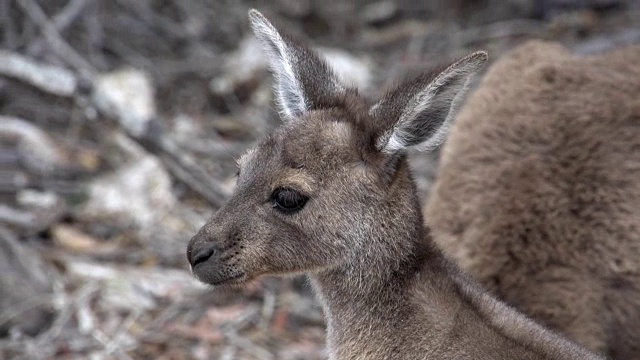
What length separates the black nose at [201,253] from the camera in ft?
12.8

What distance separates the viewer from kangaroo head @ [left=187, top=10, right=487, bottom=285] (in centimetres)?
392

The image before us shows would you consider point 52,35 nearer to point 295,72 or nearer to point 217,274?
point 295,72

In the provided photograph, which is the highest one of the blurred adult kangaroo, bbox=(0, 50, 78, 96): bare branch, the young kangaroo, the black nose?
bbox=(0, 50, 78, 96): bare branch

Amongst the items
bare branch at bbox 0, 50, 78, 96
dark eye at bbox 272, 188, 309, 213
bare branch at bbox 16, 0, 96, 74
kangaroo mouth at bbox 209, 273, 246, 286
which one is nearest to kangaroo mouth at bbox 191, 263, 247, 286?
kangaroo mouth at bbox 209, 273, 246, 286

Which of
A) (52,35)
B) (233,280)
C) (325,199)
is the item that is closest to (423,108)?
(325,199)

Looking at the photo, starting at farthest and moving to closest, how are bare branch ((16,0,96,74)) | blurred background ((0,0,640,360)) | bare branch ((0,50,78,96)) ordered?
bare branch ((16,0,96,74)) < bare branch ((0,50,78,96)) < blurred background ((0,0,640,360))

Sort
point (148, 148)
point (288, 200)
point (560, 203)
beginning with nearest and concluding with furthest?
point (288, 200) → point (560, 203) → point (148, 148)

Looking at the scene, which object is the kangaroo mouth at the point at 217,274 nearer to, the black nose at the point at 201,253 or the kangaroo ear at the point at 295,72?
the black nose at the point at 201,253

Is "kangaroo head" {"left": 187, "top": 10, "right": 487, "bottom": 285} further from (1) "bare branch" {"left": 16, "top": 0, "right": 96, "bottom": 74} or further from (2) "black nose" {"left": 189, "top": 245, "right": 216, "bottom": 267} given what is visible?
(1) "bare branch" {"left": 16, "top": 0, "right": 96, "bottom": 74}

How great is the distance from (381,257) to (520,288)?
0.90m

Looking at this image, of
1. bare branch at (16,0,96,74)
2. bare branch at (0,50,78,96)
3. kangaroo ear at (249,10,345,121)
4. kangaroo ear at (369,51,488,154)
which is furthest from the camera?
bare branch at (16,0,96,74)

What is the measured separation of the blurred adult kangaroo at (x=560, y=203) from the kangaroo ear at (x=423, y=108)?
88 cm

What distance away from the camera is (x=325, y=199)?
13.0 feet

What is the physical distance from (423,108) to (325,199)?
526 mm
